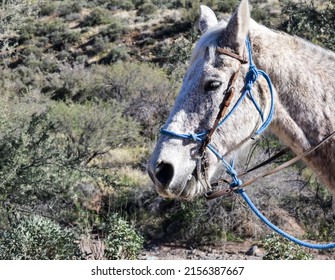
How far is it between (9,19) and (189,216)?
6.27m

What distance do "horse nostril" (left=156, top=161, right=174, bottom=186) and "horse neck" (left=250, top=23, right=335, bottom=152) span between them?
2.70ft

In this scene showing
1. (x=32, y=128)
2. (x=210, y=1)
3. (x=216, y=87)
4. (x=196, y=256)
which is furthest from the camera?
(x=210, y=1)

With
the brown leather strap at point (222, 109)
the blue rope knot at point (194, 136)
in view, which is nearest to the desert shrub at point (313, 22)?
the brown leather strap at point (222, 109)

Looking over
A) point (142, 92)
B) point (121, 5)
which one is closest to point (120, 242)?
point (142, 92)

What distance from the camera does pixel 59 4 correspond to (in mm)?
39938

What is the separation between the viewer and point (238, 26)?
2.92m

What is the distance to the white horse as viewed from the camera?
288 centimetres

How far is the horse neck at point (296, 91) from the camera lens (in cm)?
305

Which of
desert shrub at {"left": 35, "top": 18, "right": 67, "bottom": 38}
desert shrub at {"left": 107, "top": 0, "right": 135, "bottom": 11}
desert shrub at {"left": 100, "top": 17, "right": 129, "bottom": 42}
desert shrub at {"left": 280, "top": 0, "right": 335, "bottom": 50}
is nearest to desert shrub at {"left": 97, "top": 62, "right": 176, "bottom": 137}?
desert shrub at {"left": 280, "top": 0, "right": 335, "bottom": 50}

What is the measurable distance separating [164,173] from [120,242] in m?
6.30

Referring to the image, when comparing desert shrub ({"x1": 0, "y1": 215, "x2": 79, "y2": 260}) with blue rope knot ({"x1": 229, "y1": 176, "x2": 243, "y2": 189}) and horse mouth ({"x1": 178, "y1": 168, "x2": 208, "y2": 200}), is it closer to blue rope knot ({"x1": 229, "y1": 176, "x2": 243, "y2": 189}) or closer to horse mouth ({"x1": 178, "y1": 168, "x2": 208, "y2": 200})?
blue rope knot ({"x1": 229, "y1": 176, "x2": 243, "y2": 189})

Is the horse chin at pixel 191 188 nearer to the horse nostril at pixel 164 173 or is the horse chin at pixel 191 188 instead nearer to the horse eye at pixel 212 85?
the horse nostril at pixel 164 173

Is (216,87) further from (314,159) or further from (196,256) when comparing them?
(196,256)

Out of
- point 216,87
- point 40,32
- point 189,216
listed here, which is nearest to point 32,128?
point 189,216
